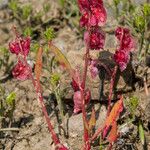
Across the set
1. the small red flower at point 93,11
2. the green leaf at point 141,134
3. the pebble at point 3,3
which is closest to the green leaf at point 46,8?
the pebble at point 3,3

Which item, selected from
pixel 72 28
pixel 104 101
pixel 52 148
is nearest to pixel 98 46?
pixel 104 101

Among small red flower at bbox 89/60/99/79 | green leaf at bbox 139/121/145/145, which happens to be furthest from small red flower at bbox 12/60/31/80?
green leaf at bbox 139/121/145/145

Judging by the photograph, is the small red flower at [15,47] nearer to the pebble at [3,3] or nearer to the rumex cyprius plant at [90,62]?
the rumex cyprius plant at [90,62]

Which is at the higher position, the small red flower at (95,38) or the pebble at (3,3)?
the pebble at (3,3)

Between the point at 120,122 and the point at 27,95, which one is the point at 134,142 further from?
the point at 27,95

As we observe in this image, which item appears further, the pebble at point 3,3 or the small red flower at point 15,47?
the pebble at point 3,3

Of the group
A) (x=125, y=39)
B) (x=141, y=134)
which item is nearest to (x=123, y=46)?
(x=125, y=39)

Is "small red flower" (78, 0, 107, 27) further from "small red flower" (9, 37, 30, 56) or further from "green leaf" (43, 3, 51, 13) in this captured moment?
"green leaf" (43, 3, 51, 13)
